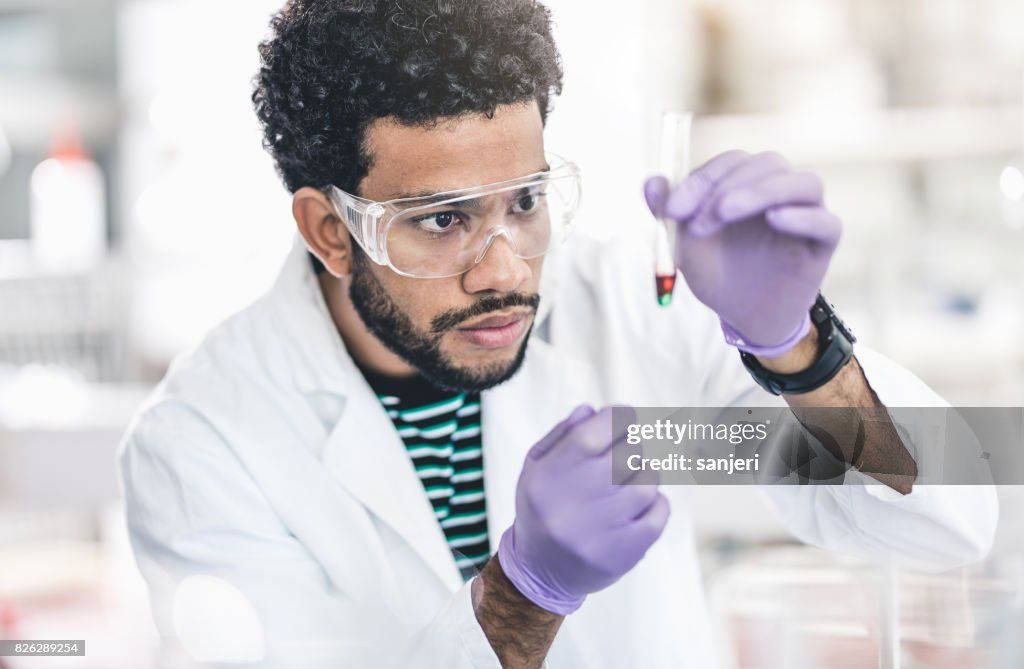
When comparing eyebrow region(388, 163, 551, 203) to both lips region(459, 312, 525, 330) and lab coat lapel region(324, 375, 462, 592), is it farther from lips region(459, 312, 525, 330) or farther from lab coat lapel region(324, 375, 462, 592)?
lab coat lapel region(324, 375, 462, 592)

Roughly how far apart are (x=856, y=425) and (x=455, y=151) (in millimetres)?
430

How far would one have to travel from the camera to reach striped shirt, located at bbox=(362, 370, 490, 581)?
0.92m

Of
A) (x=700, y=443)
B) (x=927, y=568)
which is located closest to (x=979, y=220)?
(x=927, y=568)

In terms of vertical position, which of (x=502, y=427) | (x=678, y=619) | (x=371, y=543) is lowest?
(x=678, y=619)

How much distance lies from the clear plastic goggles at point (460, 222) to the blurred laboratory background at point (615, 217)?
116 millimetres

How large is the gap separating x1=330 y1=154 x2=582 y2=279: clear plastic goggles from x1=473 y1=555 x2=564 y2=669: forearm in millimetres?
282

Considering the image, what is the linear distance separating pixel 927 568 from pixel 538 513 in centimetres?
44

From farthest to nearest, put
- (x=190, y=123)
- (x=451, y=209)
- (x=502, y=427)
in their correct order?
(x=190, y=123) → (x=502, y=427) → (x=451, y=209)

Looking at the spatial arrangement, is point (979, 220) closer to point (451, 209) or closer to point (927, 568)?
point (927, 568)

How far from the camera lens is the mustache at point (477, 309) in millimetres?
851

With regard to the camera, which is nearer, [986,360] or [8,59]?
[8,59]

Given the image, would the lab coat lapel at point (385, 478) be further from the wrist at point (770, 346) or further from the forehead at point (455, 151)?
the wrist at point (770, 346)

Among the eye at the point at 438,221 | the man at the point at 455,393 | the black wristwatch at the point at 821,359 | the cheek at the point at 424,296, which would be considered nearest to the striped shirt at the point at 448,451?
the man at the point at 455,393

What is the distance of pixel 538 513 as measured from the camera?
682 mm
